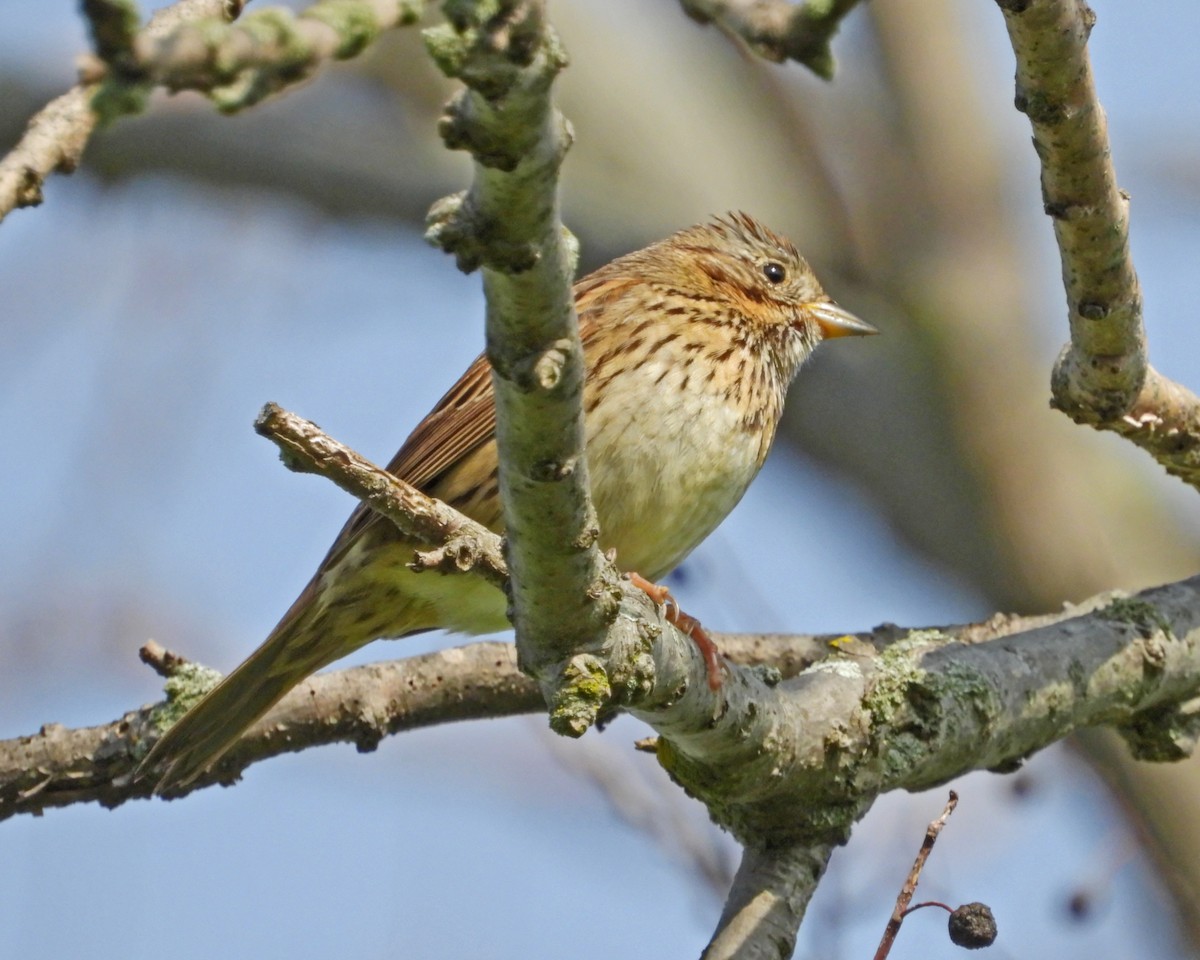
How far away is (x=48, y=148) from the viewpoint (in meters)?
1.64

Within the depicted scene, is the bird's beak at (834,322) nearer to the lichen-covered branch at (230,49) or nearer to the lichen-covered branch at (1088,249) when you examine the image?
the lichen-covered branch at (1088,249)

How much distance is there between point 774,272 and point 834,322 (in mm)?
258

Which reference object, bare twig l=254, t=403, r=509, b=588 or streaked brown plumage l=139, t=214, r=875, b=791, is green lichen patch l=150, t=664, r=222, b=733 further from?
bare twig l=254, t=403, r=509, b=588

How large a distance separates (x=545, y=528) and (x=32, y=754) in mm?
2124

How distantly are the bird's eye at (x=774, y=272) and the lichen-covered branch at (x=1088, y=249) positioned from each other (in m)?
1.57

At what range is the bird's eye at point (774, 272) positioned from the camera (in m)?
5.39

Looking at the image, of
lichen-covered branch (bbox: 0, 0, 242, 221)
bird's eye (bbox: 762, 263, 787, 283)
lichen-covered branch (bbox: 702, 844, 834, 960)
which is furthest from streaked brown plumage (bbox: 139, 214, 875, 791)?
lichen-covered branch (bbox: 0, 0, 242, 221)

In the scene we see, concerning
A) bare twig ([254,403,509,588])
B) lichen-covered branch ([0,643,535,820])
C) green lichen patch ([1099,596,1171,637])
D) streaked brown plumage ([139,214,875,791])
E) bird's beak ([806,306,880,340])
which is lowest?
bare twig ([254,403,509,588])

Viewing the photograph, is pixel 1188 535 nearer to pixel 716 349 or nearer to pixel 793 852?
pixel 716 349

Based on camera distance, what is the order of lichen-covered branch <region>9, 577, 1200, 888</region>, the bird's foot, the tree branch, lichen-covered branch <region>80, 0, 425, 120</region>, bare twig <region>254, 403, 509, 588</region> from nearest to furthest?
lichen-covered branch <region>80, 0, 425, 120</region>
bare twig <region>254, 403, 509, 588</region>
the bird's foot
lichen-covered branch <region>9, 577, 1200, 888</region>
the tree branch

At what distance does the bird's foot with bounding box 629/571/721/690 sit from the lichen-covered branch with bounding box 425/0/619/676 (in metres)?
0.56

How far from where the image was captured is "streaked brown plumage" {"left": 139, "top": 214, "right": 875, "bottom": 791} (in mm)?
4121

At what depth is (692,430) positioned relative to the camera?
4.26 meters

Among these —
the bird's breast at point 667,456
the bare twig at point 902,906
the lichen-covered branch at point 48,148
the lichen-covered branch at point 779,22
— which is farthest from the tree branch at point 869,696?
the lichen-covered branch at point 48,148
